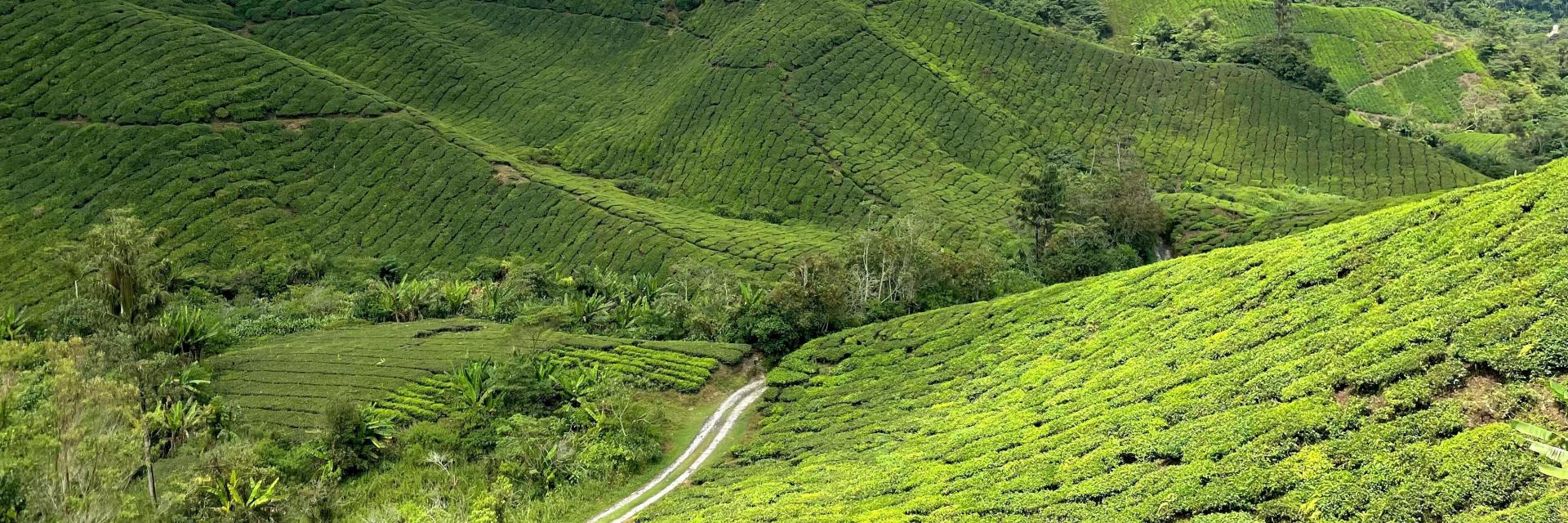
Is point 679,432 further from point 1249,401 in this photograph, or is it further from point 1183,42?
point 1183,42

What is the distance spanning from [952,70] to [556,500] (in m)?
74.5

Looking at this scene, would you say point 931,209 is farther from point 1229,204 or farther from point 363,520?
point 363,520

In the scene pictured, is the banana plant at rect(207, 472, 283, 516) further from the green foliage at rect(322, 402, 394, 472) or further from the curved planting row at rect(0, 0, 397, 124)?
the curved planting row at rect(0, 0, 397, 124)

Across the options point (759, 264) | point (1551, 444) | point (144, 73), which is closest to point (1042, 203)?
point (759, 264)

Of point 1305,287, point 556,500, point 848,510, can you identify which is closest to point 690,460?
point 556,500

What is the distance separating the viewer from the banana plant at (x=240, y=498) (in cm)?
2805

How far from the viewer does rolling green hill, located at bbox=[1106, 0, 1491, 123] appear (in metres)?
115

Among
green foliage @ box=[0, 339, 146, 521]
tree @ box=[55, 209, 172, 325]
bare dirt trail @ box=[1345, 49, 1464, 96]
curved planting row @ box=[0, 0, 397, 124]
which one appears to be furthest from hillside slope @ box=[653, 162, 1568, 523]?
bare dirt trail @ box=[1345, 49, 1464, 96]

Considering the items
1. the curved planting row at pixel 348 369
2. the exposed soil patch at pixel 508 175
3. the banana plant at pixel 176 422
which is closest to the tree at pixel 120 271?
the banana plant at pixel 176 422

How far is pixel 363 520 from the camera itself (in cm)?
2808

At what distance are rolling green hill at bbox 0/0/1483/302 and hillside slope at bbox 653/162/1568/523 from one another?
27.8 meters

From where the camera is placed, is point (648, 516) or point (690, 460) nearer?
point (648, 516)

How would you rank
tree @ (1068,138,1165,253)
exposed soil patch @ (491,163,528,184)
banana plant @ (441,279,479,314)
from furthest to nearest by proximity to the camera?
exposed soil patch @ (491,163,528,184) < tree @ (1068,138,1165,253) < banana plant @ (441,279,479,314)

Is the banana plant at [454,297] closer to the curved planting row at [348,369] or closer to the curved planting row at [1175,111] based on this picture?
the curved planting row at [348,369]
